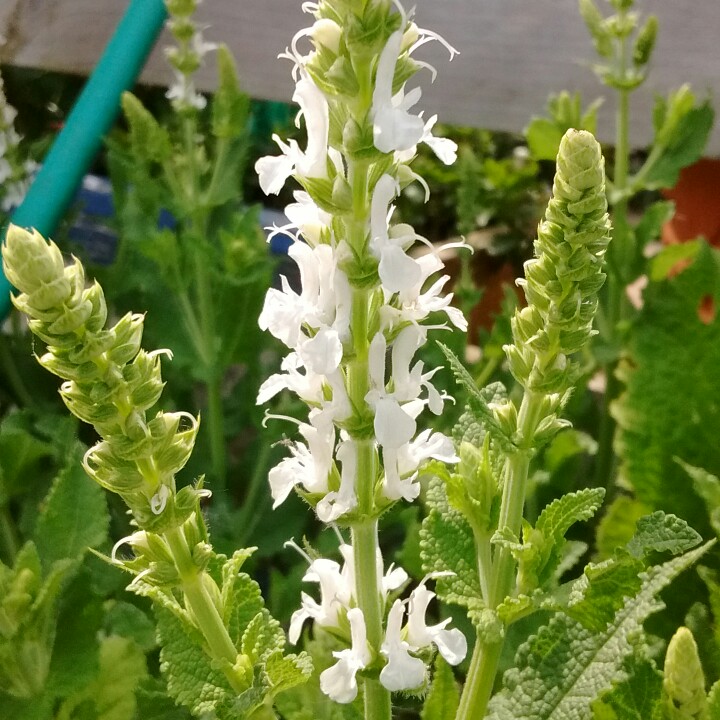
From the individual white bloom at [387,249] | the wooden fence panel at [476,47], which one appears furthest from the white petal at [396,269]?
the wooden fence panel at [476,47]

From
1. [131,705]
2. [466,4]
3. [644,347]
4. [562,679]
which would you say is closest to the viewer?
[562,679]

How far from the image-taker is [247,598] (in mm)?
322

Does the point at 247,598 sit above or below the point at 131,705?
above

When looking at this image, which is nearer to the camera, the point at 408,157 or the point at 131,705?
the point at 408,157

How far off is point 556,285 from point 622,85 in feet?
1.72

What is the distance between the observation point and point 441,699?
1.22 feet

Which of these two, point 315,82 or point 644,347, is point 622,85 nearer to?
point 644,347

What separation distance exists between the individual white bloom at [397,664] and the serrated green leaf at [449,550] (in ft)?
0.14

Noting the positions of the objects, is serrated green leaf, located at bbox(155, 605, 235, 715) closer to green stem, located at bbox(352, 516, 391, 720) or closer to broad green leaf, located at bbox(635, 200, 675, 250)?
green stem, located at bbox(352, 516, 391, 720)

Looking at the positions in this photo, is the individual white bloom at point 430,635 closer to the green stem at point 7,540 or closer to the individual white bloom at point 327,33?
the individual white bloom at point 327,33

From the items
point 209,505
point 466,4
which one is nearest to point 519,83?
point 466,4

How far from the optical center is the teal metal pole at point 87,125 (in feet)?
2.06

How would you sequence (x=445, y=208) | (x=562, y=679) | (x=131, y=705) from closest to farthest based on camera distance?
(x=562, y=679) < (x=131, y=705) < (x=445, y=208)

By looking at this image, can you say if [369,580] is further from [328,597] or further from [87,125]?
[87,125]
